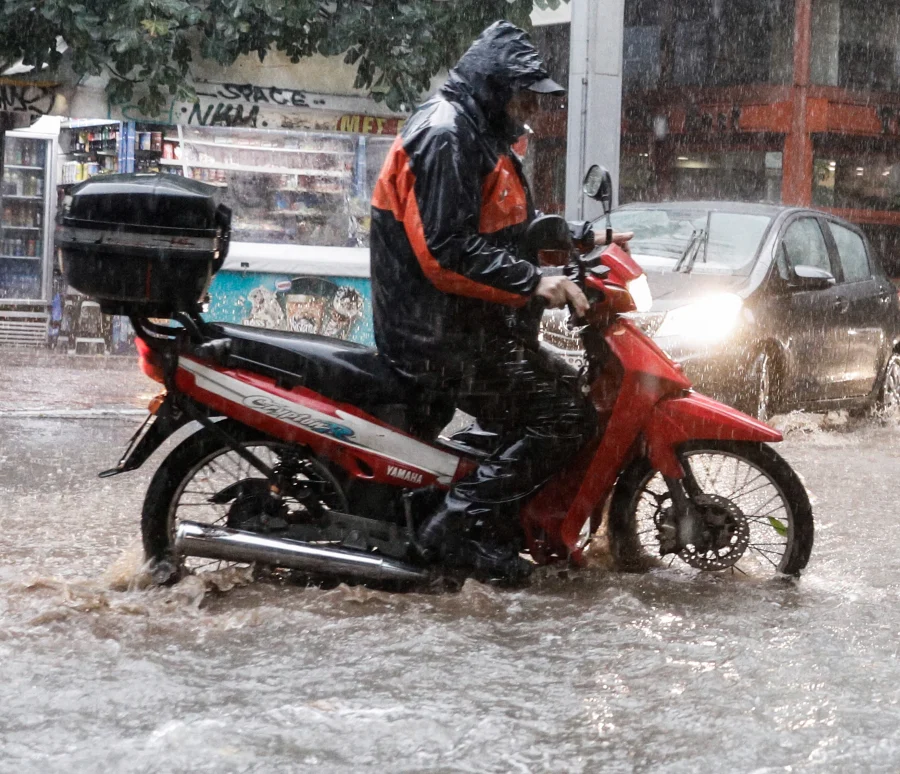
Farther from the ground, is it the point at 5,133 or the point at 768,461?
the point at 5,133

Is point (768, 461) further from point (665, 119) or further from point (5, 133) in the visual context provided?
point (665, 119)

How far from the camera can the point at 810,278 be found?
9344mm

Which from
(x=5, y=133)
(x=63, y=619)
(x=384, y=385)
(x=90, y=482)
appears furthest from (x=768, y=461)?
(x=5, y=133)

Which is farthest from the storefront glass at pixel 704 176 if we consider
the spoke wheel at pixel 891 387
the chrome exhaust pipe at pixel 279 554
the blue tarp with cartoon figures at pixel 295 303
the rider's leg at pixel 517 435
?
the chrome exhaust pipe at pixel 279 554

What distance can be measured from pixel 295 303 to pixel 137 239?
366 inches

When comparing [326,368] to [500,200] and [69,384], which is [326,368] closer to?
[500,200]

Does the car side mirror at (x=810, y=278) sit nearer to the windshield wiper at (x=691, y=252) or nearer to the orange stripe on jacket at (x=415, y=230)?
the windshield wiper at (x=691, y=252)

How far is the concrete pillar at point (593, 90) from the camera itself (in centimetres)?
1288

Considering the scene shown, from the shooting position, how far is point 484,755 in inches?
135

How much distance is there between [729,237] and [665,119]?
49.3ft

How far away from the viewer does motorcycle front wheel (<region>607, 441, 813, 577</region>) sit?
5008 millimetres

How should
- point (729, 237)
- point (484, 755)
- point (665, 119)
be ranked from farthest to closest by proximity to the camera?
point (665, 119) → point (729, 237) → point (484, 755)

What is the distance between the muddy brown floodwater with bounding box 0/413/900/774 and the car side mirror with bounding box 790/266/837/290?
382 cm

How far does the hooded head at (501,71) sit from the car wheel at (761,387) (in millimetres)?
5162
